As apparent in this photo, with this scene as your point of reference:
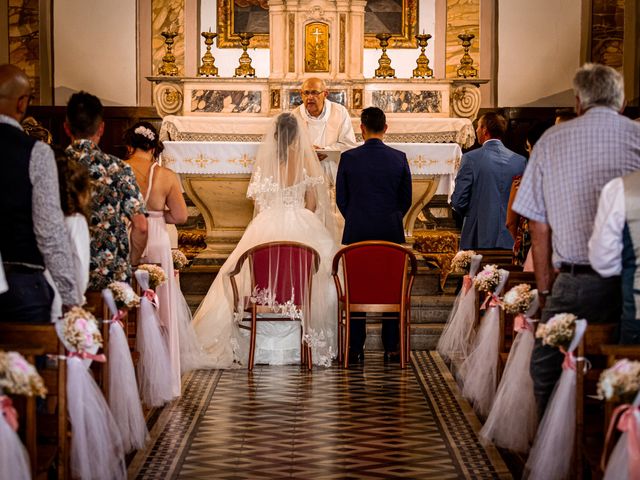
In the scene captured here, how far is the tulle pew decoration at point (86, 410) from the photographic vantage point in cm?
481

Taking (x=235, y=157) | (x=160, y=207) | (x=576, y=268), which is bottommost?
(x=576, y=268)

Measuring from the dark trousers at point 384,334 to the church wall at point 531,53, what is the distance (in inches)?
248

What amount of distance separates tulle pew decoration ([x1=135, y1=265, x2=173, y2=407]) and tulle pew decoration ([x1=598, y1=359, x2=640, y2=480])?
11.7 ft

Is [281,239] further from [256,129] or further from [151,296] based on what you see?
[256,129]

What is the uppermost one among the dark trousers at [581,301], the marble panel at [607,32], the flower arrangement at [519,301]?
the marble panel at [607,32]

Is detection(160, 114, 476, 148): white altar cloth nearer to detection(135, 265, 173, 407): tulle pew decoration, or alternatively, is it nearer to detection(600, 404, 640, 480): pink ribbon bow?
detection(135, 265, 173, 407): tulle pew decoration

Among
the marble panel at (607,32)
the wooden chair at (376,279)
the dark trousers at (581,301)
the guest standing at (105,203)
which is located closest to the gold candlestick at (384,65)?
the marble panel at (607,32)

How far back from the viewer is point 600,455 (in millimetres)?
4730

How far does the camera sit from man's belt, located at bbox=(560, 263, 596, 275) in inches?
201

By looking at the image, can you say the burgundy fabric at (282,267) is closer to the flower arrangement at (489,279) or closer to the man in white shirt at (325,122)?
the flower arrangement at (489,279)

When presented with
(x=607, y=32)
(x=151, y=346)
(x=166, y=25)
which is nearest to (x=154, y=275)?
(x=151, y=346)

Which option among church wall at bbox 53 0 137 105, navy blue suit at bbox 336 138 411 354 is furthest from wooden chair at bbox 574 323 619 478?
church wall at bbox 53 0 137 105

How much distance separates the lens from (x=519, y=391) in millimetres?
6047

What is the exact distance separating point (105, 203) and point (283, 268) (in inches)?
98.4
